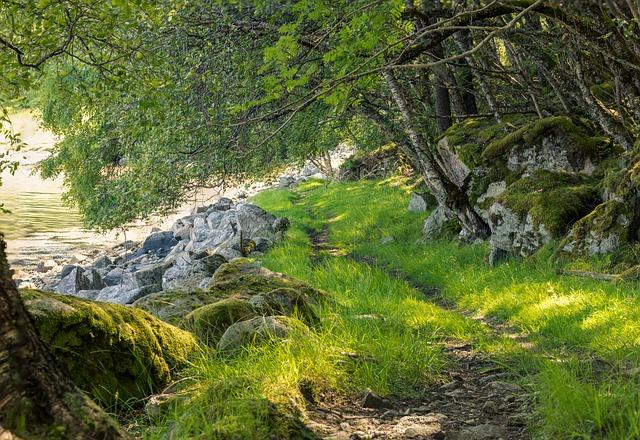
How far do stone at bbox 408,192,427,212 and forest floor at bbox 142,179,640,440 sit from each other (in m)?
8.06

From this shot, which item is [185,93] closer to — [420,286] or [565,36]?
[420,286]

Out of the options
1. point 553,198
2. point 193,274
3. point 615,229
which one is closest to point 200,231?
point 193,274

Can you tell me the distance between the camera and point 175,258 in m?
22.0

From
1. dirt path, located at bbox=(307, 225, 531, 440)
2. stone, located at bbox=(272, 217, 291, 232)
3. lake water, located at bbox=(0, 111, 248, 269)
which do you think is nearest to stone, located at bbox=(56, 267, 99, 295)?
lake water, located at bbox=(0, 111, 248, 269)

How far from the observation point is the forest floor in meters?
4.52

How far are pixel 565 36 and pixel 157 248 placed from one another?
75.1 feet

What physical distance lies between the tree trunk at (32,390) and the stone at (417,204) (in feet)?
58.9

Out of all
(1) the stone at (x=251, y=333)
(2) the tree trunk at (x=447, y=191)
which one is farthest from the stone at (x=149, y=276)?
(1) the stone at (x=251, y=333)

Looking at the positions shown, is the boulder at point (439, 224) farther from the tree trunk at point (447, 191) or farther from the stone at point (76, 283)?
the stone at point (76, 283)

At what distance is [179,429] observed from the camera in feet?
14.0

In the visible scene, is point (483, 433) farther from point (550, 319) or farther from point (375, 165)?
point (375, 165)

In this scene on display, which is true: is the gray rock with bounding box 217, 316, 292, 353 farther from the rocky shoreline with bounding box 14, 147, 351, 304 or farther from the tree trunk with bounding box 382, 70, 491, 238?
the tree trunk with bounding box 382, 70, 491, 238

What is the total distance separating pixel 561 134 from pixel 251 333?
32.3 feet

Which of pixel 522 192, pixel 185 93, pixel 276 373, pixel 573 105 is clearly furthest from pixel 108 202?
pixel 276 373
